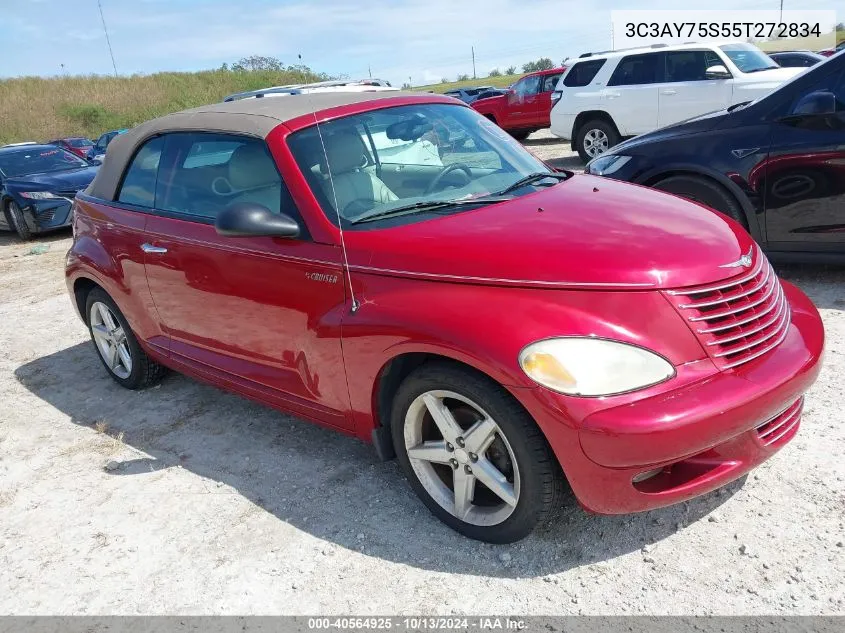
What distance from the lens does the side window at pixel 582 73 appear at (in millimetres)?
12211

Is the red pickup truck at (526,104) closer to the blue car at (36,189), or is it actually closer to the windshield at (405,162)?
the blue car at (36,189)

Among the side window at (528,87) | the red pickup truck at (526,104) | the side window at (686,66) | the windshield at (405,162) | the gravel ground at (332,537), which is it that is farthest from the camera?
the side window at (528,87)

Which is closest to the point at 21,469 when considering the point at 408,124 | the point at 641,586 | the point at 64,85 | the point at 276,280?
the point at 276,280

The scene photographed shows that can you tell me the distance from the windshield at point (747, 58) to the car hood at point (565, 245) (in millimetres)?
9002

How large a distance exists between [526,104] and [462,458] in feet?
51.9

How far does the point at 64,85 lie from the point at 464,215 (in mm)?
53421

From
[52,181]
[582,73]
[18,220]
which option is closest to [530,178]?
[582,73]

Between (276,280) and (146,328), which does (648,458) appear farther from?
(146,328)

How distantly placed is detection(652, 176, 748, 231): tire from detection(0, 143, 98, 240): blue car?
9342mm

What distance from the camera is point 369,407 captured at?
3006 millimetres

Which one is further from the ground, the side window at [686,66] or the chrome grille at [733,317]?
the side window at [686,66]

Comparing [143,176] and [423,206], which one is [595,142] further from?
[423,206]

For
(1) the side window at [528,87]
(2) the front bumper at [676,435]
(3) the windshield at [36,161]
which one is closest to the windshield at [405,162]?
(2) the front bumper at [676,435]

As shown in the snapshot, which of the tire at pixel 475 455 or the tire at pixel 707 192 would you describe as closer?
the tire at pixel 475 455
